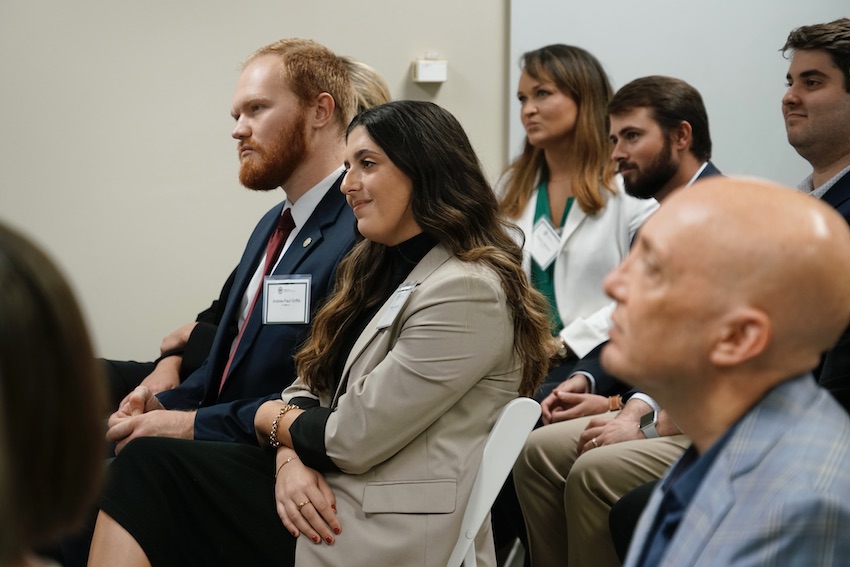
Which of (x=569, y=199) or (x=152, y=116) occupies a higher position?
(x=152, y=116)

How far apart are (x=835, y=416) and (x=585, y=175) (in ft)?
8.42

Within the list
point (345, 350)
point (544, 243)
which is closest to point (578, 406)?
point (544, 243)

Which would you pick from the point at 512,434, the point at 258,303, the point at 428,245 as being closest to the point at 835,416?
the point at 512,434

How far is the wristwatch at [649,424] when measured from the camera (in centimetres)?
281

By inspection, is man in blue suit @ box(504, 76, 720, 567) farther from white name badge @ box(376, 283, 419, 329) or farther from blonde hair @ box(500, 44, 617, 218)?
white name badge @ box(376, 283, 419, 329)

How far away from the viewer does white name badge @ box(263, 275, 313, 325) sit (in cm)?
270

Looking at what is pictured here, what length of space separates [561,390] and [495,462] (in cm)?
114

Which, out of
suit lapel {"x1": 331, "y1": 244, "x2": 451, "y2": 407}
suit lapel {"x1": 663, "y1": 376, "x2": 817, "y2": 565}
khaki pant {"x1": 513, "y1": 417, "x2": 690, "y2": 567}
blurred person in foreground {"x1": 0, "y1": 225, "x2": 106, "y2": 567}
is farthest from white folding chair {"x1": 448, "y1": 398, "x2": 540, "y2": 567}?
blurred person in foreground {"x1": 0, "y1": 225, "x2": 106, "y2": 567}

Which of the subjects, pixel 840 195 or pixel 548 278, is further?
pixel 548 278

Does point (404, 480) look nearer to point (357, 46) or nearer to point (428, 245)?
point (428, 245)

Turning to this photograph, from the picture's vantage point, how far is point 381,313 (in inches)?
92.4

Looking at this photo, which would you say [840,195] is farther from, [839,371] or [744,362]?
[744,362]

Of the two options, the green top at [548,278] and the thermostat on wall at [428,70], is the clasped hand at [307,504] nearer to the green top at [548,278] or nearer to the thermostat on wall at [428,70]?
the green top at [548,278]

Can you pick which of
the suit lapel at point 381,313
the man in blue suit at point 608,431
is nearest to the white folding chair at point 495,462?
the suit lapel at point 381,313
